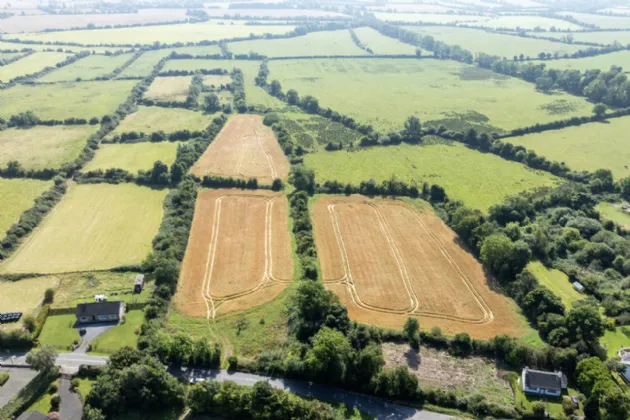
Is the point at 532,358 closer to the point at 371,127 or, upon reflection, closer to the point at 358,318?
the point at 358,318

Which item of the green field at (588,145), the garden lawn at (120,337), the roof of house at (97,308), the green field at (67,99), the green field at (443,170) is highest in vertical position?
the green field at (67,99)

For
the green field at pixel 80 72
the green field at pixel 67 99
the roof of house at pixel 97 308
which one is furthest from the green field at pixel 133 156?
the green field at pixel 80 72

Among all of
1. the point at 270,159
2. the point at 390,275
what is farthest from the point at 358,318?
the point at 270,159

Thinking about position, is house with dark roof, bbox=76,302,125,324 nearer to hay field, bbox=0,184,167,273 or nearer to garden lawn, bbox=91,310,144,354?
garden lawn, bbox=91,310,144,354

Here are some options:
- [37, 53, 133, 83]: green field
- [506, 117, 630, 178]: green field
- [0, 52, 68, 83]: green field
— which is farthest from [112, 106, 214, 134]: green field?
[506, 117, 630, 178]: green field

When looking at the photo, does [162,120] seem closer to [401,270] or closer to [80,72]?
[80,72]

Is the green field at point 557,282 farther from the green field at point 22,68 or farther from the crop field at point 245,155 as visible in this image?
the green field at point 22,68

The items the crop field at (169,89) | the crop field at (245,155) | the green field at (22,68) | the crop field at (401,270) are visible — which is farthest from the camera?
the green field at (22,68)
